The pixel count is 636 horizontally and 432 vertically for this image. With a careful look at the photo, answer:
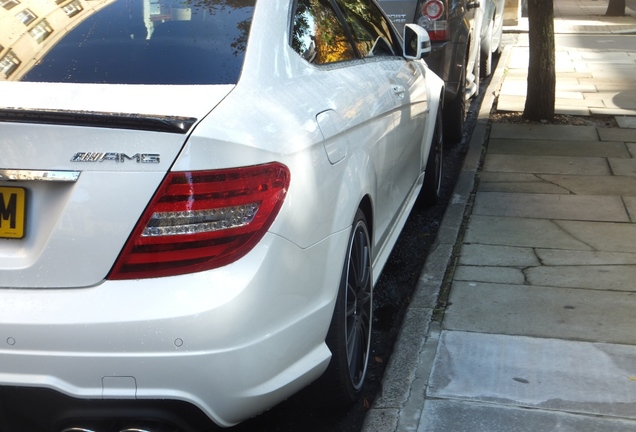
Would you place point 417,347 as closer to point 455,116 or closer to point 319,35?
point 319,35

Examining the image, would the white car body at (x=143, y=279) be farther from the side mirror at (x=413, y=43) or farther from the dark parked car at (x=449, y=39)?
the dark parked car at (x=449, y=39)

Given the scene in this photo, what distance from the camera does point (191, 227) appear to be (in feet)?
8.39

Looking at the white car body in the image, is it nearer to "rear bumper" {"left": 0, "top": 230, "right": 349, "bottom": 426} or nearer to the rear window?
"rear bumper" {"left": 0, "top": 230, "right": 349, "bottom": 426}

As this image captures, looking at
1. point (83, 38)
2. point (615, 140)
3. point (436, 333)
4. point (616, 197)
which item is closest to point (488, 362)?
point (436, 333)

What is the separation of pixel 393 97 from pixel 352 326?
1.33 metres

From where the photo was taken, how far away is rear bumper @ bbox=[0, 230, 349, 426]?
2520mm

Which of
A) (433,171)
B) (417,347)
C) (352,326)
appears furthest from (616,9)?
(352,326)

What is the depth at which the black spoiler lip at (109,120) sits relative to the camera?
8.31 ft

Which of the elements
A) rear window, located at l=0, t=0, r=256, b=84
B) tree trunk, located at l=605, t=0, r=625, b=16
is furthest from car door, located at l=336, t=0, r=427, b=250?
tree trunk, located at l=605, t=0, r=625, b=16

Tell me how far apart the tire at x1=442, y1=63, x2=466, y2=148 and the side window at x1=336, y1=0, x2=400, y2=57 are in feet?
10.8

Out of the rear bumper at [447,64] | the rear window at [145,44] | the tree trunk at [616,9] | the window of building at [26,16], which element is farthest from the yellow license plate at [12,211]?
the tree trunk at [616,9]

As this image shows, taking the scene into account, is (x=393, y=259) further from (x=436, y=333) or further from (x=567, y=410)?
(x=567, y=410)

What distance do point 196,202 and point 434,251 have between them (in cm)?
313

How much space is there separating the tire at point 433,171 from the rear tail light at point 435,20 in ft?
6.55
